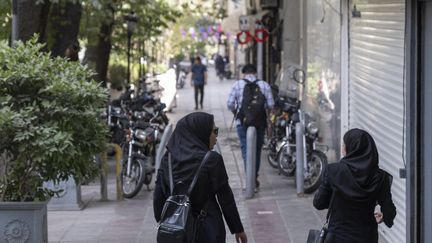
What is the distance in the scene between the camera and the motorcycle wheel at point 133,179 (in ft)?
A: 40.9

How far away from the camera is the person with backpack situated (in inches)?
493

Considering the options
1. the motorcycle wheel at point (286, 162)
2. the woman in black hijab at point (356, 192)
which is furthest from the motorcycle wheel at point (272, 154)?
the woman in black hijab at point (356, 192)

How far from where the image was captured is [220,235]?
5.98 metres

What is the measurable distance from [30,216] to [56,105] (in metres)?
1.01

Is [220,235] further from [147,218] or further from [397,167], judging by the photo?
[147,218]

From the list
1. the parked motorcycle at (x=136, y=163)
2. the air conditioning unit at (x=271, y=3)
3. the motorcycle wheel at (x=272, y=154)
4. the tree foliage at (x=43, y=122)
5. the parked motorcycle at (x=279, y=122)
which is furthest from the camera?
the air conditioning unit at (x=271, y=3)

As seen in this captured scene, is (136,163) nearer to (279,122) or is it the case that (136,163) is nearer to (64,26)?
(279,122)

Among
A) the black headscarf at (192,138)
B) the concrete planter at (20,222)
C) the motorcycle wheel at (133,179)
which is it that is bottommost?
A: the motorcycle wheel at (133,179)

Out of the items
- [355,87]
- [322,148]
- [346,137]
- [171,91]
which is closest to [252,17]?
[171,91]

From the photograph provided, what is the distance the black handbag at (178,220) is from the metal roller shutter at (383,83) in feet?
9.95

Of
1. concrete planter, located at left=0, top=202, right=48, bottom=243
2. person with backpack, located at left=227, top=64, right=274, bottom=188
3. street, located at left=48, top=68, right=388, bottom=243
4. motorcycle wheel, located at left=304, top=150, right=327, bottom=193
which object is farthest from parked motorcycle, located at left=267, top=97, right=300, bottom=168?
concrete planter, located at left=0, top=202, right=48, bottom=243

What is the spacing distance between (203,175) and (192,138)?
270 mm

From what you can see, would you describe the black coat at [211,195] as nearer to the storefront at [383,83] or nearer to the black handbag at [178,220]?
the black handbag at [178,220]

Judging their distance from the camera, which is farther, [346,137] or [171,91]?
[171,91]
